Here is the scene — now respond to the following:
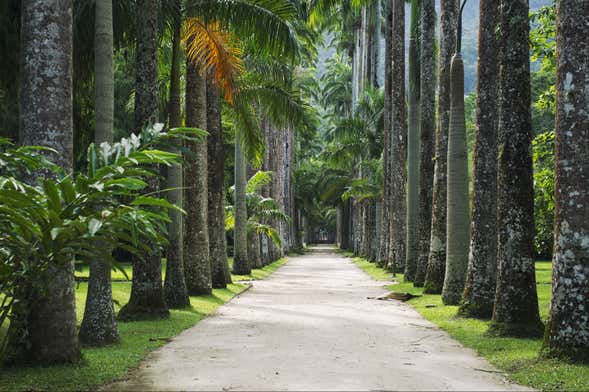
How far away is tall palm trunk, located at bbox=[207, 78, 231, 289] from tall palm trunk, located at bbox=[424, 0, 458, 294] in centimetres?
615

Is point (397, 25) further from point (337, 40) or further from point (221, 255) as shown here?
point (337, 40)

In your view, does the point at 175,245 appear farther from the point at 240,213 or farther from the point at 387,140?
the point at 387,140

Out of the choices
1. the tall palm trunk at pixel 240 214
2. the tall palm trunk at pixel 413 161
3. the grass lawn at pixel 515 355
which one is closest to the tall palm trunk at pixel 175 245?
the grass lawn at pixel 515 355

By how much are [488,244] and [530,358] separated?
4862 mm

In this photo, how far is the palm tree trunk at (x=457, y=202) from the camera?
1620 cm

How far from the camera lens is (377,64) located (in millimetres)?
49344

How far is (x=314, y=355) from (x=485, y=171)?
20.3ft

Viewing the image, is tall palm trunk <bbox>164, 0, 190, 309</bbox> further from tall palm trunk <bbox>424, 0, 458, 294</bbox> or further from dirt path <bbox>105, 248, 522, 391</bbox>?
tall palm trunk <bbox>424, 0, 458, 294</bbox>

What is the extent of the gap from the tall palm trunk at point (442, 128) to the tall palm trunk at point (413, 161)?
15.9 ft

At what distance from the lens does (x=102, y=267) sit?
1029 cm

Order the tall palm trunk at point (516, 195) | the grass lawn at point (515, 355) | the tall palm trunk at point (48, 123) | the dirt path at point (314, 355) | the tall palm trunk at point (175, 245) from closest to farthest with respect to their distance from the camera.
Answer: the dirt path at point (314, 355) → the grass lawn at point (515, 355) → the tall palm trunk at point (48, 123) → the tall palm trunk at point (516, 195) → the tall palm trunk at point (175, 245)

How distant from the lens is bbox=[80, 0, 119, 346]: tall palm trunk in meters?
10.3

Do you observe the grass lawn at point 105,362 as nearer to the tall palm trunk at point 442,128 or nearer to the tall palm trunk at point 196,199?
the tall palm trunk at point 196,199

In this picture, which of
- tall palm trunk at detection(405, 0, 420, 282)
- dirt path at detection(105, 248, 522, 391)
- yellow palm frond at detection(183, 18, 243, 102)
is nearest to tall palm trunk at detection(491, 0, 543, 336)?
dirt path at detection(105, 248, 522, 391)
